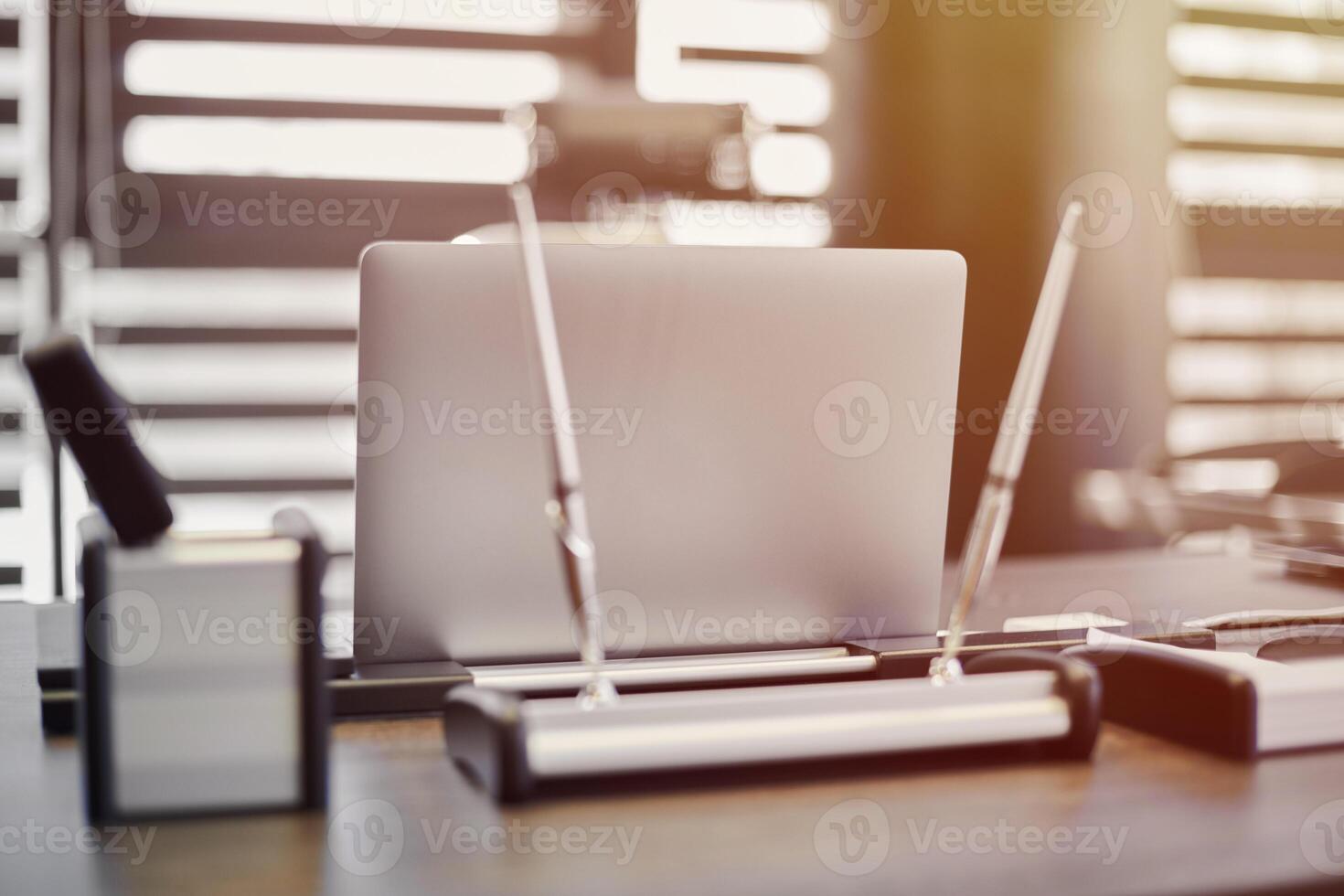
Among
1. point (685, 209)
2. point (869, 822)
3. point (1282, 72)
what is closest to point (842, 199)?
point (685, 209)

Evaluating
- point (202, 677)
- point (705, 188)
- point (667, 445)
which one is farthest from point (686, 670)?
point (705, 188)

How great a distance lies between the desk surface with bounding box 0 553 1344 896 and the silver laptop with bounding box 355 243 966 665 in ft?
0.51

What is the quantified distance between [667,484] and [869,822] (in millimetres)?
354

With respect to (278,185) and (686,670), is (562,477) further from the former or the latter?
(278,185)

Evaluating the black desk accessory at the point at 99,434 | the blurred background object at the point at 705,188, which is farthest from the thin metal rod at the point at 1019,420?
the blurred background object at the point at 705,188

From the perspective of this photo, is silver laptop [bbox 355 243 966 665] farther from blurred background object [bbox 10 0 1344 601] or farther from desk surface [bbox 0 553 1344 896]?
blurred background object [bbox 10 0 1344 601]

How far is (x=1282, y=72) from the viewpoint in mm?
3957

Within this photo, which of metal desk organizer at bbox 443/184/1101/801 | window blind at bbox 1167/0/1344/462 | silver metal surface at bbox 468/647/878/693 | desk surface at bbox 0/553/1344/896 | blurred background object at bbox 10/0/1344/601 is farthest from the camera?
window blind at bbox 1167/0/1344/462

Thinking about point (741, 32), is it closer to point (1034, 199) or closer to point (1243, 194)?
point (1034, 199)

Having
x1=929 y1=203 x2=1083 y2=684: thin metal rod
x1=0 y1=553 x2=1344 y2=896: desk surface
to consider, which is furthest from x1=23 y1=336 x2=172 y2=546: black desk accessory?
x1=929 y1=203 x2=1083 y2=684: thin metal rod

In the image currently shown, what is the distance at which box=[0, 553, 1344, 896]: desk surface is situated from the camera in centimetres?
66

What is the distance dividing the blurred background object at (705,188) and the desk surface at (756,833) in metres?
1.84

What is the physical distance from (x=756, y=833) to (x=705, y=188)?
203cm

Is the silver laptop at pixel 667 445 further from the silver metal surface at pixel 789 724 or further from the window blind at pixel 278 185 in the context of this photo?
the window blind at pixel 278 185
